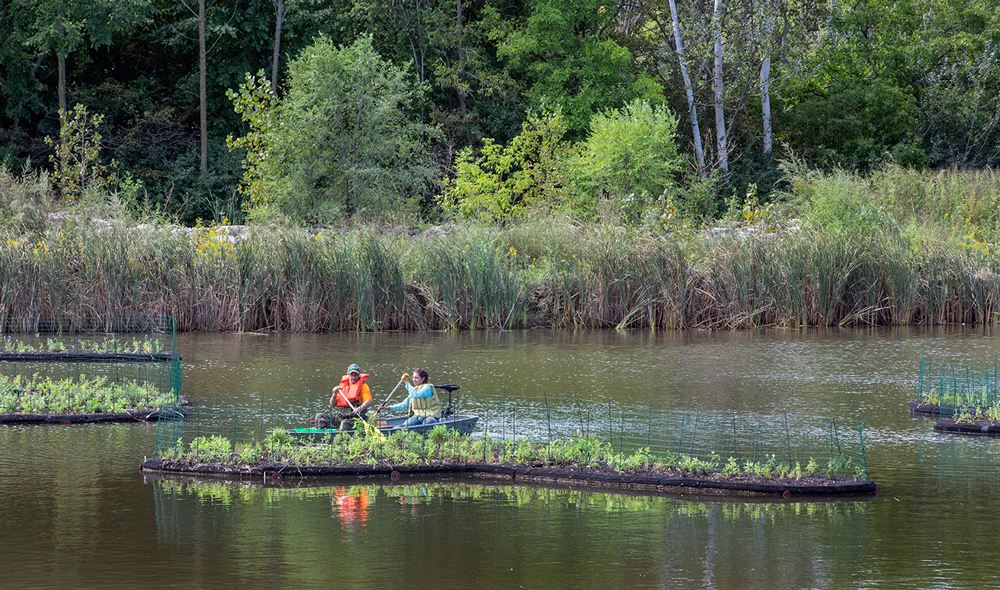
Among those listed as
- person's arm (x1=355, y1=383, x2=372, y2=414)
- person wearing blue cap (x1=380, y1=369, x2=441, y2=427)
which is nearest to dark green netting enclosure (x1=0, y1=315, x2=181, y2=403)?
person's arm (x1=355, y1=383, x2=372, y2=414)

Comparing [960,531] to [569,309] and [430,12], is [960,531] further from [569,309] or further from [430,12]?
[430,12]

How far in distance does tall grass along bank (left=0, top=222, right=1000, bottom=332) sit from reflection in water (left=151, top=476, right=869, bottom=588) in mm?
15422

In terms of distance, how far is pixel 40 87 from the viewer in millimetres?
43688

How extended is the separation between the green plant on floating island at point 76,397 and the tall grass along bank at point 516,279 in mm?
9695

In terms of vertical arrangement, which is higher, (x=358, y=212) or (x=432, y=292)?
(x=358, y=212)

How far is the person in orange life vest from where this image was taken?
43.6 feet

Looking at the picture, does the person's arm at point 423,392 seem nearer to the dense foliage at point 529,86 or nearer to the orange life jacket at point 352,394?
the orange life jacket at point 352,394

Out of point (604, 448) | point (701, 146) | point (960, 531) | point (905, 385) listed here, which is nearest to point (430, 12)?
point (701, 146)

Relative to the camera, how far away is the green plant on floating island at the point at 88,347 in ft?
67.6

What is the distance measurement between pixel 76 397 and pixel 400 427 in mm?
5098

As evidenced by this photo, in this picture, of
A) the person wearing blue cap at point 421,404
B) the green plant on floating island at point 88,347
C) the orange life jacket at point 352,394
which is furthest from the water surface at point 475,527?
the green plant on floating island at point 88,347

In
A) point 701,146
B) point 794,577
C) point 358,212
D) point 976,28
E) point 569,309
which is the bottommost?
point 794,577

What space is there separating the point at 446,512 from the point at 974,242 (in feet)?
79.6


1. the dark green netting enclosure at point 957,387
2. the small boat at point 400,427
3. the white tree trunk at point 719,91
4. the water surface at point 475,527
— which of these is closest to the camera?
the water surface at point 475,527
